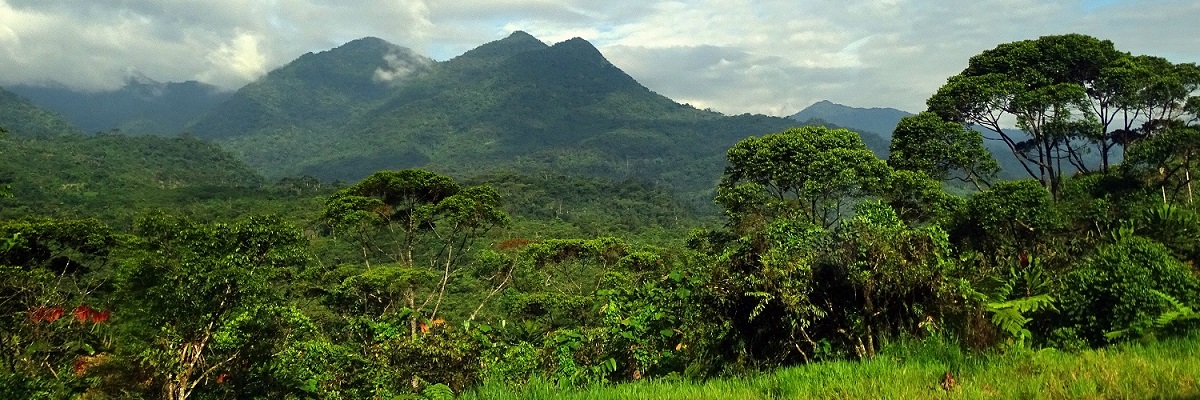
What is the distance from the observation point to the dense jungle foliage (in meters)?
4.85

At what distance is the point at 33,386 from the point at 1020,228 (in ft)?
68.6

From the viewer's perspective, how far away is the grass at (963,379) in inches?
130

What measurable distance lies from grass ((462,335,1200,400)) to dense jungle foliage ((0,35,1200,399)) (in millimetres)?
29

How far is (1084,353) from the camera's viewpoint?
402cm

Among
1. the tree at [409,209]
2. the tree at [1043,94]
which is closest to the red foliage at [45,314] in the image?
the tree at [409,209]

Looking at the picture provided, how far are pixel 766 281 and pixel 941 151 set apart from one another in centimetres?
1624

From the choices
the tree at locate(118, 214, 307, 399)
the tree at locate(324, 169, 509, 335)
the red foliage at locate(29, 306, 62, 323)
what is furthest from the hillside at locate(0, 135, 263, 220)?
the tree at locate(118, 214, 307, 399)

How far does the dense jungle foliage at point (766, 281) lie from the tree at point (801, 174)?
0.27 ft

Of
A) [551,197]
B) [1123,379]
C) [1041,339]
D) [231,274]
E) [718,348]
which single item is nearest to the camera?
[1123,379]

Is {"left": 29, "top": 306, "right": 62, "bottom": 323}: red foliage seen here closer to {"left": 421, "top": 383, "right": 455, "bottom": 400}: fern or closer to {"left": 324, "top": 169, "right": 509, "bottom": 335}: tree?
{"left": 324, "top": 169, "right": 509, "bottom": 335}: tree

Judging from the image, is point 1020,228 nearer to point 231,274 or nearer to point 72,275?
point 231,274

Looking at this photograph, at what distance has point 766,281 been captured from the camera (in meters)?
5.06

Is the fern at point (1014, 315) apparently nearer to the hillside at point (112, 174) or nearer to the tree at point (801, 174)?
the tree at point (801, 174)

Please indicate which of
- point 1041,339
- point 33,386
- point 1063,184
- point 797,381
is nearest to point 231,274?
point 33,386
